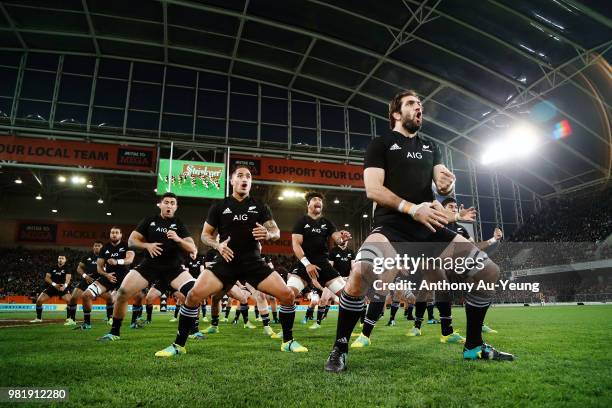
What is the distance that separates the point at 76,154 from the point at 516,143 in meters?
23.9

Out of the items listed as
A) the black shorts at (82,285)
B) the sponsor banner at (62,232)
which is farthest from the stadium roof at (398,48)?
the black shorts at (82,285)

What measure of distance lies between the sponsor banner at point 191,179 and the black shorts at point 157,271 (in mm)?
11130

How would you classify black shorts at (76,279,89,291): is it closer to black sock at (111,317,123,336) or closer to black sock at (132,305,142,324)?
black sock at (132,305,142,324)

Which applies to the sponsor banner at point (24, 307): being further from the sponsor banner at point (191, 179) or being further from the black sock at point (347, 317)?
the black sock at point (347, 317)

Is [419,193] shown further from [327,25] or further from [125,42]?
[125,42]

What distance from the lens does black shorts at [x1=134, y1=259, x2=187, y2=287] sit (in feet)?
20.8

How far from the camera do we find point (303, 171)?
21406mm

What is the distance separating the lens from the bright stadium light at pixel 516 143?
22.3 meters

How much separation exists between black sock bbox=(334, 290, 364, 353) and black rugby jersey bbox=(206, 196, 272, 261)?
1810 millimetres

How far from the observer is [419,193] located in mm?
3672

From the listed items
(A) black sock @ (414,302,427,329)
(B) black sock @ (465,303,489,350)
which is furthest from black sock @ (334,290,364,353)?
(A) black sock @ (414,302,427,329)

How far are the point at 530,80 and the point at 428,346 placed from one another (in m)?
19.3

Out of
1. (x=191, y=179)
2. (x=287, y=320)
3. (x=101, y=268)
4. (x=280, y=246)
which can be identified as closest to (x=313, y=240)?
(x=287, y=320)

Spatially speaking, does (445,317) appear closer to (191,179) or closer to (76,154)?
(191,179)
